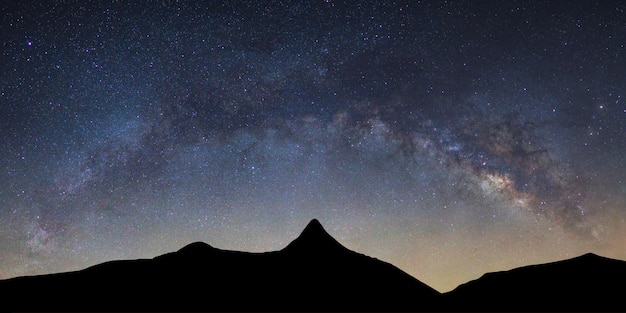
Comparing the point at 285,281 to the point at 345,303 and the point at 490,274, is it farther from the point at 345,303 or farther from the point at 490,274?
the point at 490,274

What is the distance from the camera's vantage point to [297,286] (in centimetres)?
2456

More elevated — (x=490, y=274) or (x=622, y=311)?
(x=490, y=274)

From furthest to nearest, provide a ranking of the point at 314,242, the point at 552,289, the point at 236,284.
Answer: the point at 314,242, the point at 236,284, the point at 552,289

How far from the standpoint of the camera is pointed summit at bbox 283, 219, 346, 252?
2952 cm

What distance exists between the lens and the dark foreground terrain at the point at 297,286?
21906 millimetres

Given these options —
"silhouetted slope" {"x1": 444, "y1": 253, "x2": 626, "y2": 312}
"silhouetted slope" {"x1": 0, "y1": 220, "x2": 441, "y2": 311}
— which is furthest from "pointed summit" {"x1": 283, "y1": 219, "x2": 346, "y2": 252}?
"silhouetted slope" {"x1": 444, "y1": 253, "x2": 626, "y2": 312}

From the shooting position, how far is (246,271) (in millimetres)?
26266

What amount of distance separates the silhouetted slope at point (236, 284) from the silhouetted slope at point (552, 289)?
231 cm

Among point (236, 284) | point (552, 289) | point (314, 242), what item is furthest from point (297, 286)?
point (552, 289)

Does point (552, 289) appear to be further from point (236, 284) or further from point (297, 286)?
point (236, 284)

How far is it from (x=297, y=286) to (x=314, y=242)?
224 inches

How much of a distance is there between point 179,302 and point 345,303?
8.47 m

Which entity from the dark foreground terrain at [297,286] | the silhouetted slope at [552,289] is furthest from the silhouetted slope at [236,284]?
the silhouetted slope at [552,289]

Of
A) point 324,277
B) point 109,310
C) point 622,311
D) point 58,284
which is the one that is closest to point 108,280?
point 58,284
